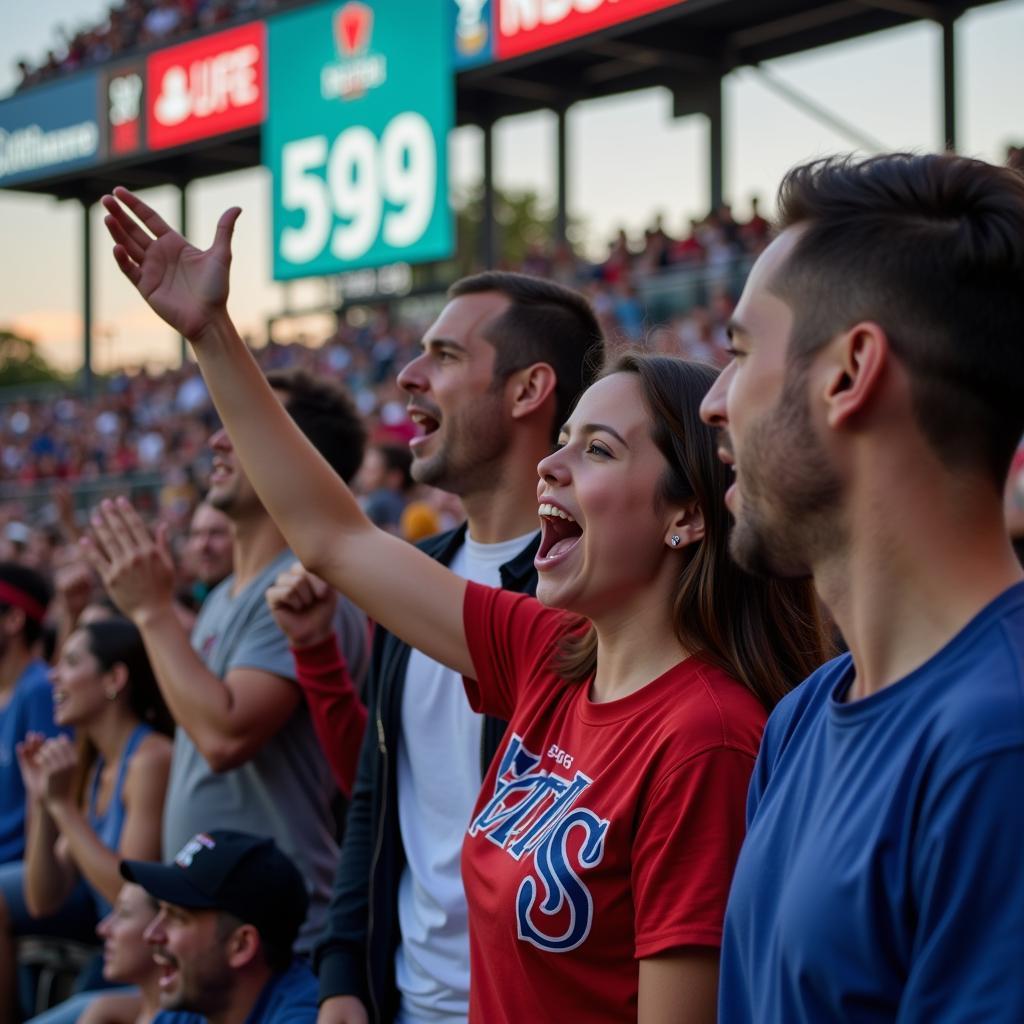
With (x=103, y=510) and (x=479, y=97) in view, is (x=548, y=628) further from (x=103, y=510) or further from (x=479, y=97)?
(x=479, y=97)

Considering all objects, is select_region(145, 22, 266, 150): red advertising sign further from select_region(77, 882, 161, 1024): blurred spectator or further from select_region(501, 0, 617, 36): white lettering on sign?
select_region(77, 882, 161, 1024): blurred spectator

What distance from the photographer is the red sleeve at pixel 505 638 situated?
2264 mm

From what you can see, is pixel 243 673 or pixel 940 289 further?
pixel 243 673

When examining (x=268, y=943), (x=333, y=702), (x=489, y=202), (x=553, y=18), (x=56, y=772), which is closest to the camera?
(x=333, y=702)

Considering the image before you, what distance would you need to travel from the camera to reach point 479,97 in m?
18.6

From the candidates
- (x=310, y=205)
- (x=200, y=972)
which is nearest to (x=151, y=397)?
(x=310, y=205)

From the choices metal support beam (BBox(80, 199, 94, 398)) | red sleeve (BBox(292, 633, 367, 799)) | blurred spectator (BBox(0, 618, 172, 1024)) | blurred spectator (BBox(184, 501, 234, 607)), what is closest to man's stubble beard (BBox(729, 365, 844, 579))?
red sleeve (BBox(292, 633, 367, 799))

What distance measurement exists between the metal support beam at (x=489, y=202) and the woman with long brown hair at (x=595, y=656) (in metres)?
16.3

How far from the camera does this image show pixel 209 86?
18859mm

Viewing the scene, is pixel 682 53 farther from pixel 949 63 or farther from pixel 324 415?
pixel 324 415

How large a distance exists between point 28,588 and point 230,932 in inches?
121

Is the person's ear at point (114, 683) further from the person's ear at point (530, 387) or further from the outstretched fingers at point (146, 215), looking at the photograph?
the outstretched fingers at point (146, 215)

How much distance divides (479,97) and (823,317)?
1812 cm

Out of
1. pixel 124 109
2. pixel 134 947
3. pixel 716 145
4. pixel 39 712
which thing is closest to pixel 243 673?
pixel 134 947
